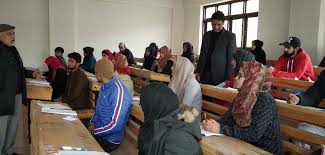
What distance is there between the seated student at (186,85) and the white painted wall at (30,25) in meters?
8.40

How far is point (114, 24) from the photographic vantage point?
11617mm

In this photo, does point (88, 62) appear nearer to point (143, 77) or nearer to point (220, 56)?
point (143, 77)

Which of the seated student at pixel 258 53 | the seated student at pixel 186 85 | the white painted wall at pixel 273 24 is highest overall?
the white painted wall at pixel 273 24

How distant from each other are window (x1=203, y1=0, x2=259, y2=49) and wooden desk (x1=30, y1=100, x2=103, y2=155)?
786 cm

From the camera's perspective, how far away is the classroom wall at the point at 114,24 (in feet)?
34.8

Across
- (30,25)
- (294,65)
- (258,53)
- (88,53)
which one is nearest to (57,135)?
(294,65)

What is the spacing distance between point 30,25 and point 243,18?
6.51m

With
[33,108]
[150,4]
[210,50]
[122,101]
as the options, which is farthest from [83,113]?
[150,4]

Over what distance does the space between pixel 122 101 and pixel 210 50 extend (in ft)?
5.49

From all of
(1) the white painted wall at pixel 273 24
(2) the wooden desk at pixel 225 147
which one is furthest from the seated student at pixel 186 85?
(1) the white painted wall at pixel 273 24

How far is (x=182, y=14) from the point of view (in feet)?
40.9

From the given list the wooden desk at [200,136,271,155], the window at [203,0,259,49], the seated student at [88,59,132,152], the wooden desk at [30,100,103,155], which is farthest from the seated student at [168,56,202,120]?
the window at [203,0,259,49]

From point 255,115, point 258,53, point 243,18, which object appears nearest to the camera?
point 255,115

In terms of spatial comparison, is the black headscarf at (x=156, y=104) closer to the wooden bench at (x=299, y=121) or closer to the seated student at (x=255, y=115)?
the seated student at (x=255, y=115)
